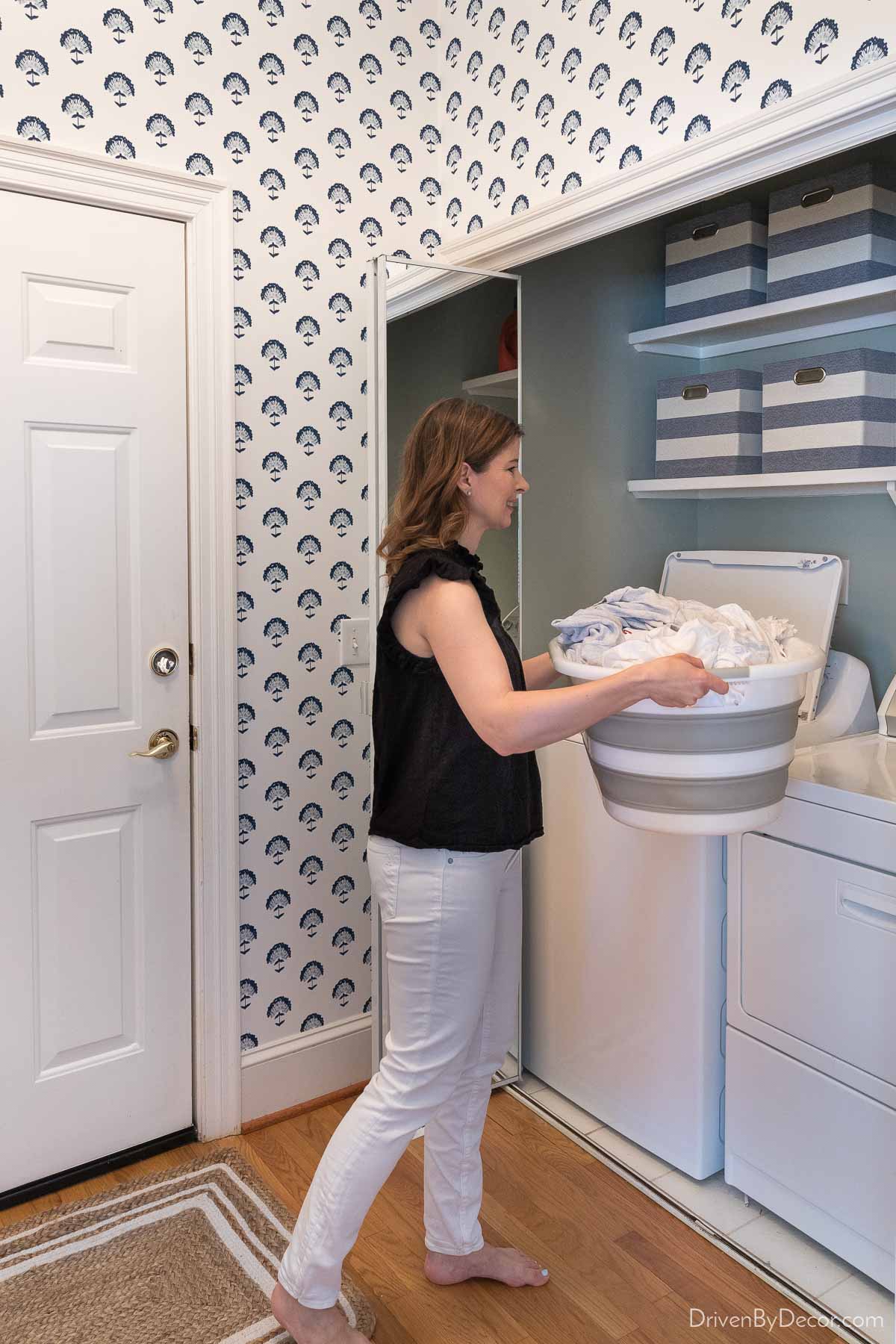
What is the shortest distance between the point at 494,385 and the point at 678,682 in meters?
1.24

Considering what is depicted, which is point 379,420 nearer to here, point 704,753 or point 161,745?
point 161,745

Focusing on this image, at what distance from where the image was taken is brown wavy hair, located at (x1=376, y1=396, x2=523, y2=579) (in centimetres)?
166

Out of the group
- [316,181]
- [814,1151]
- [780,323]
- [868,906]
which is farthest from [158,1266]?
[780,323]

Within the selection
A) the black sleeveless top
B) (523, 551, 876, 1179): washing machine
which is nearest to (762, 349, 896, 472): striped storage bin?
(523, 551, 876, 1179): washing machine

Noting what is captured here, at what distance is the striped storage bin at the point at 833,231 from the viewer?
2139mm

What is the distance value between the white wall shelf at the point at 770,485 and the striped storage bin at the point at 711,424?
0.04 meters

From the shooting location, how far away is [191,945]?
2381 millimetres

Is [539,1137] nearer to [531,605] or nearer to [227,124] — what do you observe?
[531,605]

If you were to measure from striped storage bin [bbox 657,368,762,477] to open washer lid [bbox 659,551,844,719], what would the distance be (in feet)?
0.75

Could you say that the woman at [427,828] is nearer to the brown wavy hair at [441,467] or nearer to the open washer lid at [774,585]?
the brown wavy hair at [441,467]

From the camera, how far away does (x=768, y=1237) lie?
2.02m

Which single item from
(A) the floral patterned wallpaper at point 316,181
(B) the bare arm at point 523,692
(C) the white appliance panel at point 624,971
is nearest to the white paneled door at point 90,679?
(A) the floral patterned wallpaper at point 316,181

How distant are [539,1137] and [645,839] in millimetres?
739

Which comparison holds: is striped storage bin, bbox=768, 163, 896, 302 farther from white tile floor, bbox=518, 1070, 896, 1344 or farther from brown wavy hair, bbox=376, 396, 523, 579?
white tile floor, bbox=518, 1070, 896, 1344
